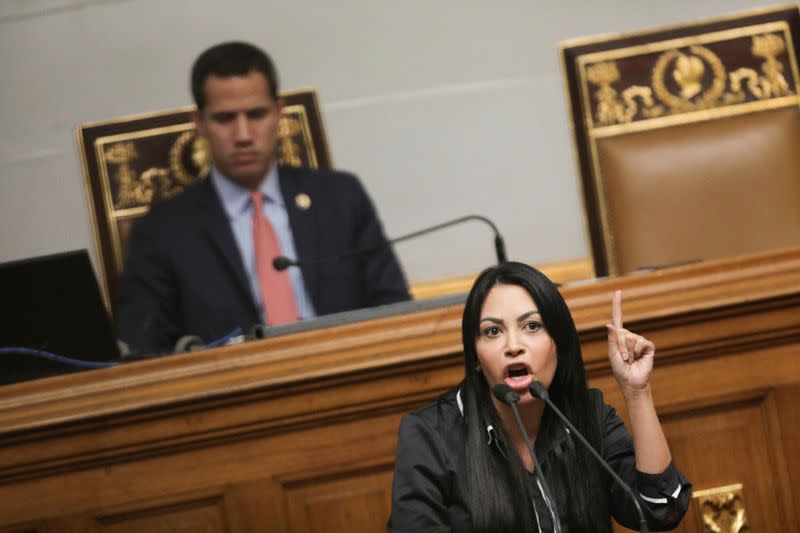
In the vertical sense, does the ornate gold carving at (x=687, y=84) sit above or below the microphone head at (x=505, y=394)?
above

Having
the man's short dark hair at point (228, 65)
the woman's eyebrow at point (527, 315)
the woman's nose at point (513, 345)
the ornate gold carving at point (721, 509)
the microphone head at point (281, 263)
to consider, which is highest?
the man's short dark hair at point (228, 65)

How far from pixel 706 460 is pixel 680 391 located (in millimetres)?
131

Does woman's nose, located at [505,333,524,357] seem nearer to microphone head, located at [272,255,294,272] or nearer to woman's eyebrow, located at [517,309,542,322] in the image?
woman's eyebrow, located at [517,309,542,322]

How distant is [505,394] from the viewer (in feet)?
6.41

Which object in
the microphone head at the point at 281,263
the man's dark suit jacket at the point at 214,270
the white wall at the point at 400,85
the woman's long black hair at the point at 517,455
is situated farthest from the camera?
the white wall at the point at 400,85

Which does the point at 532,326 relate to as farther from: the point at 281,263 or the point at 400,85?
the point at 400,85

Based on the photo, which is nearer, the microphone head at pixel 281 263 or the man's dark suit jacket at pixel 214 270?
the microphone head at pixel 281 263

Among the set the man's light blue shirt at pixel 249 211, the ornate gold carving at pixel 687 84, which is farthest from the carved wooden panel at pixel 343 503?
the ornate gold carving at pixel 687 84

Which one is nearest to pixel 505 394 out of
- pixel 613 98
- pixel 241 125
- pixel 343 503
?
pixel 343 503

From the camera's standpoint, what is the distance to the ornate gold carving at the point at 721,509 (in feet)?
8.32

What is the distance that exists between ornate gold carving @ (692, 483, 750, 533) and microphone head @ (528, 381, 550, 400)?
27.6 inches

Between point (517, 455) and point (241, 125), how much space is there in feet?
6.25

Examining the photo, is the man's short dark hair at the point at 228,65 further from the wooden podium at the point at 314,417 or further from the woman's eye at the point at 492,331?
the woman's eye at the point at 492,331

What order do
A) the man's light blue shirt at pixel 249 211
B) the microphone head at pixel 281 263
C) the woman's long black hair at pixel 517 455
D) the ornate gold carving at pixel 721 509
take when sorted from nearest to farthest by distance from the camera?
the woman's long black hair at pixel 517 455, the ornate gold carving at pixel 721 509, the microphone head at pixel 281 263, the man's light blue shirt at pixel 249 211
